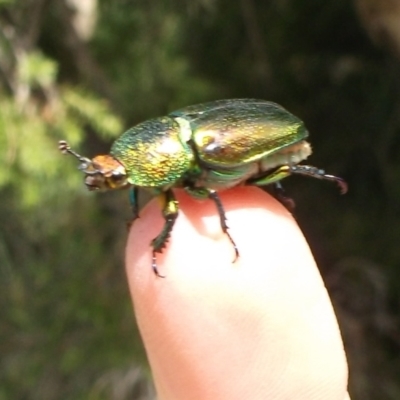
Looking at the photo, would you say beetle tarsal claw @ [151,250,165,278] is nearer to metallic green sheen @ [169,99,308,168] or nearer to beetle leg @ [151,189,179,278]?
beetle leg @ [151,189,179,278]

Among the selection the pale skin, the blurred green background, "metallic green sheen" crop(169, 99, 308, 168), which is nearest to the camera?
the pale skin

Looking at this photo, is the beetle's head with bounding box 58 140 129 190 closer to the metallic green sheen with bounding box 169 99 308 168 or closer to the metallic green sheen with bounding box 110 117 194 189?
the metallic green sheen with bounding box 110 117 194 189

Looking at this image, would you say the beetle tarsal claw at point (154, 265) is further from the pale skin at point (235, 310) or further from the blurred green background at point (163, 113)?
the blurred green background at point (163, 113)

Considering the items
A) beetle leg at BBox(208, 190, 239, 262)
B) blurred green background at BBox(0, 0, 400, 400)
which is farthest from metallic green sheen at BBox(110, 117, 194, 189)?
blurred green background at BBox(0, 0, 400, 400)

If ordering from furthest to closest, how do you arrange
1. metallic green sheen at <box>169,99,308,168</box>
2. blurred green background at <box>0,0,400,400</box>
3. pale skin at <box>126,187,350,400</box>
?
1. blurred green background at <box>0,0,400,400</box>
2. metallic green sheen at <box>169,99,308,168</box>
3. pale skin at <box>126,187,350,400</box>

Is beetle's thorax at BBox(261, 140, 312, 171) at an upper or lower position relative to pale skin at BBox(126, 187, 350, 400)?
upper

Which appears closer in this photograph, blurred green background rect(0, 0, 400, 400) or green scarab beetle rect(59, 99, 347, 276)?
green scarab beetle rect(59, 99, 347, 276)

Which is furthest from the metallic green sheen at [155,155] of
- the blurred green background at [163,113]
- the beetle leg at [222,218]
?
the blurred green background at [163,113]

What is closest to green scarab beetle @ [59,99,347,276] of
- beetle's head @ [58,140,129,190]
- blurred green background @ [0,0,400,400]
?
beetle's head @ [58,140,129,190]
